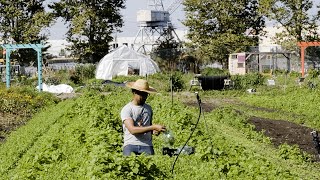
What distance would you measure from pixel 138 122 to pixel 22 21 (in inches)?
1865

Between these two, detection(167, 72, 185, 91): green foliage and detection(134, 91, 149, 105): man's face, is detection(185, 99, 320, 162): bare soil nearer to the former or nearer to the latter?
detection(134, 91, 149, 105): man's face

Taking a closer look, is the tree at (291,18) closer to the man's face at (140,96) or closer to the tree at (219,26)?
the tree at (219,26)

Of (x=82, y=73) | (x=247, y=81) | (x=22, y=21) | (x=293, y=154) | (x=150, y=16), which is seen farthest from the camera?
(x=150, y=16)

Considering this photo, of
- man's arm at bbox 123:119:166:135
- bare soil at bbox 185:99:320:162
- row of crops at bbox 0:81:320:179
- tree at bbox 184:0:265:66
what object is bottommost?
bare soil at bbox 185:99:320:162

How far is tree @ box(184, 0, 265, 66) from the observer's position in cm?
5294

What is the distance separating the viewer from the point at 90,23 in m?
54.5

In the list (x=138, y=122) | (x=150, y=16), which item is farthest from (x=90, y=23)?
(x=138, y=122)

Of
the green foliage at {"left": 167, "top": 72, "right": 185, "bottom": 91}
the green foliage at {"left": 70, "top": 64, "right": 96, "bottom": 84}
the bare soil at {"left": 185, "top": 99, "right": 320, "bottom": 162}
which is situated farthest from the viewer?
the green foliage at {"left": 70, "top": 64, "right": 96, "bottom": 84}

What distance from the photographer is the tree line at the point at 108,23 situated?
53.0 m

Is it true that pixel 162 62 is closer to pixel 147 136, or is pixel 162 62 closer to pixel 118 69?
pixel 118 69

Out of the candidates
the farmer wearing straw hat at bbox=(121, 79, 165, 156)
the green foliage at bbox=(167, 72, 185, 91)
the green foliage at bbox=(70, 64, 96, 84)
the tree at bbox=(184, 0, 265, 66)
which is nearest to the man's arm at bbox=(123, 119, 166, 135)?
the farmer wearing straw hat at bbox=(121, 79, 165, 156)

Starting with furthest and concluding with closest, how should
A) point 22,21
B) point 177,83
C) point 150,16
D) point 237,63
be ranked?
1. point 150,16
2. point 22,21
3. point 237,63
4. point 177,83

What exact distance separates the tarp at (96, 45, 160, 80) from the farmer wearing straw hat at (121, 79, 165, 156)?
133ft

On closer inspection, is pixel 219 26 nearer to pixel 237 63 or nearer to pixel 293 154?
pixel 237 63
